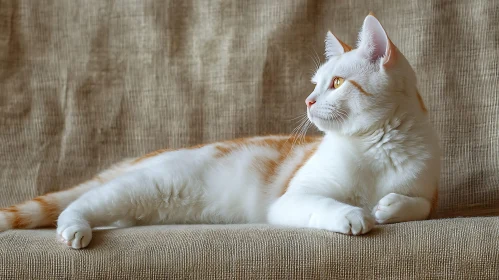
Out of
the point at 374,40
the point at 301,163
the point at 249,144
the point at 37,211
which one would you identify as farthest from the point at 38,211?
the point at 374,40

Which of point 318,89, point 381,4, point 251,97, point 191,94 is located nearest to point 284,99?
point 251,97

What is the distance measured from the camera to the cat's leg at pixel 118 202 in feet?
5.68

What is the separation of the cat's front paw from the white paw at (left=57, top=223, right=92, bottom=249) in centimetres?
61

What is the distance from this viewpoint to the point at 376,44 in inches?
65.9

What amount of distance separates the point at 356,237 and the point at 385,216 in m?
0.15

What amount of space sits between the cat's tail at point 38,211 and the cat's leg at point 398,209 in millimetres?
1013

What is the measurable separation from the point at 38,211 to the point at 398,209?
1.11 metres

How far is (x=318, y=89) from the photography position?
1720 mm

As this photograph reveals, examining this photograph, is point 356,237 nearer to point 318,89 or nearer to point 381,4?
point 318,89

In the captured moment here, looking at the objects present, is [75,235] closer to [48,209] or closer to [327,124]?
[48,209]

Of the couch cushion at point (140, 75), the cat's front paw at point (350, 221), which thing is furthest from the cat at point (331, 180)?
the couch cushion at point (140, 75)

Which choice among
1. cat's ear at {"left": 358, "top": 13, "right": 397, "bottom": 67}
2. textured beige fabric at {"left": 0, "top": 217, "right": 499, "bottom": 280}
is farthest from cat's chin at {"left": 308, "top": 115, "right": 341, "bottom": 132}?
textured beige fabric at {"left": 0, "top": 217, "right": 499, "bottom": 280}

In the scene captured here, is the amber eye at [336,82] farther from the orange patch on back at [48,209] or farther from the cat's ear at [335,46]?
the orange patch on back at [48,209]

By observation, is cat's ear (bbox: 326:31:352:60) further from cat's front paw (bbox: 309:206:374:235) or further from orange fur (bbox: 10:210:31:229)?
orange fur (bbox: 10:210:31:229)
